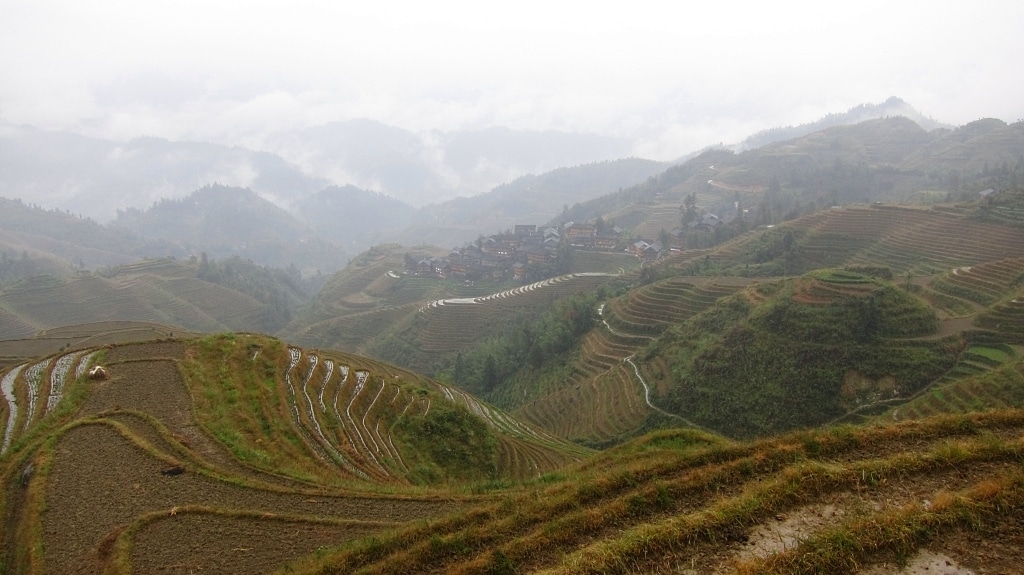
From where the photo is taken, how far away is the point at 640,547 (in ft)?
23.6

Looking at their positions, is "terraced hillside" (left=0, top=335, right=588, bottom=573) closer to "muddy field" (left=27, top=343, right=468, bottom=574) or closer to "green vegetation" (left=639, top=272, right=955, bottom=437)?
"muddy field" (left=27, top=343, right=468, bottom=574)

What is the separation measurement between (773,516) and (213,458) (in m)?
13.1

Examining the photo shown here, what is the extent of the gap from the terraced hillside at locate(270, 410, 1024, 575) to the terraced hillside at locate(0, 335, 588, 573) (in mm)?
2327

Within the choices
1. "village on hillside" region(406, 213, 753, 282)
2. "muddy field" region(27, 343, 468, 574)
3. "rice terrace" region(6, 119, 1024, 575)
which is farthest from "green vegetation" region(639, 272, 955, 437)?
"village on hillside" region(406, 213, 753, 282)

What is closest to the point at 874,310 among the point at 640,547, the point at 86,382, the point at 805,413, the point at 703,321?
the point at 805,413

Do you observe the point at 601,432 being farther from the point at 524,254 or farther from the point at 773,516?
the point at 524,254

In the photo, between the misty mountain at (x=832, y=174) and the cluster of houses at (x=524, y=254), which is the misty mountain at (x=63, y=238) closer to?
the cluster of houses at (x=524, y=254)

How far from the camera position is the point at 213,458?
12.9 metres

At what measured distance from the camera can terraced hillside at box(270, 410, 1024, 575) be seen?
6617 mm

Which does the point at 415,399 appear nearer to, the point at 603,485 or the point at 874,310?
the point at 603,485

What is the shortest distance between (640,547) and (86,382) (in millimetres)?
18306

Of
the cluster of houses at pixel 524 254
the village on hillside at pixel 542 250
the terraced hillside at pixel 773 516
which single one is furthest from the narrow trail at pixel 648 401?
the cluster of houses at pixel 524 254

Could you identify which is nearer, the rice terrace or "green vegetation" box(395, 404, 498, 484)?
the rice terrace

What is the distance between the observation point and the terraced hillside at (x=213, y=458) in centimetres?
974
